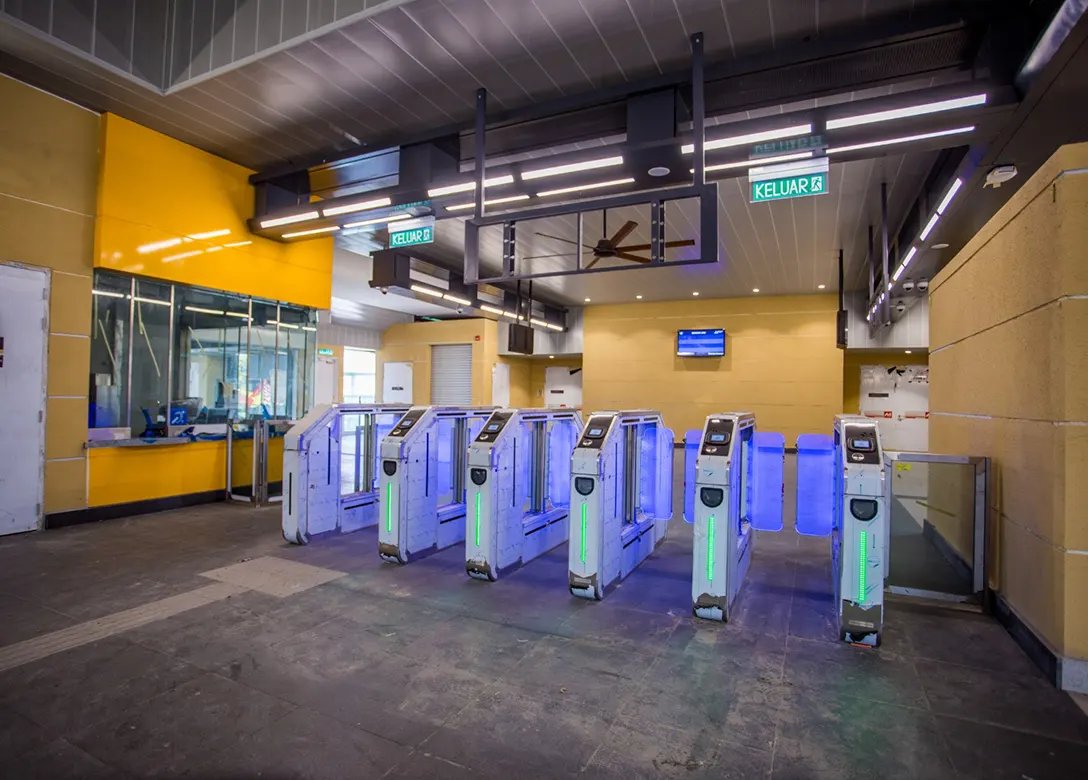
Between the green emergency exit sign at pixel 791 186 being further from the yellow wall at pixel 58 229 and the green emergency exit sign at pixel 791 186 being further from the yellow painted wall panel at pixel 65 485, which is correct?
the yellow painted wall panel at pixel 65 485

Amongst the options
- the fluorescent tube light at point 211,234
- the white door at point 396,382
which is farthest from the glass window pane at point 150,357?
the white door at point 396,382

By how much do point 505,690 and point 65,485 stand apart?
18.6 feet

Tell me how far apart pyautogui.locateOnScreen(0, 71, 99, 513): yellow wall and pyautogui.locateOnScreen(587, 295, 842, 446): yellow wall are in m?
10.8

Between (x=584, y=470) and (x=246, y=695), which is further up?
(x=584, y=470)

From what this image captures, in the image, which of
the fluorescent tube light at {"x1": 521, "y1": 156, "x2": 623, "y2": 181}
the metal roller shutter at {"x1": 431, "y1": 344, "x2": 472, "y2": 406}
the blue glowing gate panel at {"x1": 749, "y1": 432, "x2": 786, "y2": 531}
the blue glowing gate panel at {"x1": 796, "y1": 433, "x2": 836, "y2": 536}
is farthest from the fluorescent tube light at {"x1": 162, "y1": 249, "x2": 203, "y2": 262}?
the metal roller shutter at {"x1": 431, "y1": 344, "x2": 472, "y2": 406}

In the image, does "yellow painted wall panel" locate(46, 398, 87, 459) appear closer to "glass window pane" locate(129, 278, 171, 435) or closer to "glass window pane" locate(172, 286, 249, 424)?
"glass window pane" locate(129, 278, 171, 435)

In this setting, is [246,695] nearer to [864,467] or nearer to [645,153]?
[864,467]

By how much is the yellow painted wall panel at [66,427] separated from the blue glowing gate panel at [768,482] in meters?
7.08

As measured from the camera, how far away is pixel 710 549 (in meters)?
3.76

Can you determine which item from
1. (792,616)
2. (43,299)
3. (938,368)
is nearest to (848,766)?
(792,616)

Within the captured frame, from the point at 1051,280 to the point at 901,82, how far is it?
7.43 feet

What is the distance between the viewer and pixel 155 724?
96.7 inches

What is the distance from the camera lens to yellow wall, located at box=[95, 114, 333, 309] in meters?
5.96

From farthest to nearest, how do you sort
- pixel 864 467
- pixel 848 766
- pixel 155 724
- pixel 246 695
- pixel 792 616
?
pixel 792 616 < pixel 864 467 < pixel 246 695 < pixel 155 724 < pixel 848 766
